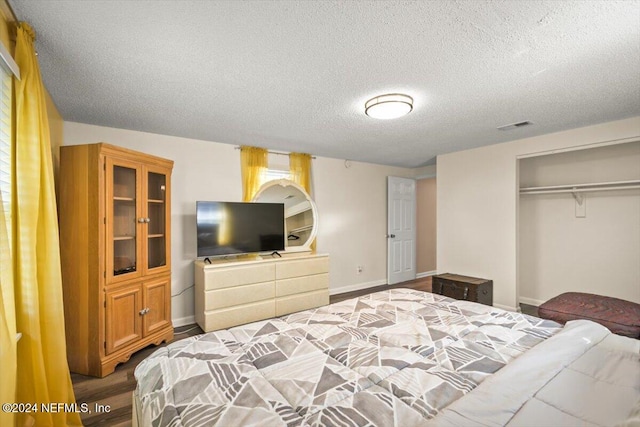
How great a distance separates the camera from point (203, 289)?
3.25 meters

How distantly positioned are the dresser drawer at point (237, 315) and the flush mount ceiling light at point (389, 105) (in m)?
2.57

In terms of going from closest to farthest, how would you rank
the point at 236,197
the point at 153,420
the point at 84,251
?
the point at 153,420 → the point at 84,251 → the point at 236,197

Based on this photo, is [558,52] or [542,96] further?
[542,96]

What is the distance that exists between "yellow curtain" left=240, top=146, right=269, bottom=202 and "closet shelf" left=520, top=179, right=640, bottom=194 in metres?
3.81

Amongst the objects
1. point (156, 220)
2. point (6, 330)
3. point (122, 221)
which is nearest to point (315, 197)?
point (156, 220)

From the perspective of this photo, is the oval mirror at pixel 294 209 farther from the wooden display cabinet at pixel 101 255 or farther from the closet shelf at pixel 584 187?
the closet shelf at pixel 584 187

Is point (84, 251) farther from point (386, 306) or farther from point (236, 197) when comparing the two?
point (386, 306)

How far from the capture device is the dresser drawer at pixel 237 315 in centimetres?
323

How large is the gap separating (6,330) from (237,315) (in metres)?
2.26

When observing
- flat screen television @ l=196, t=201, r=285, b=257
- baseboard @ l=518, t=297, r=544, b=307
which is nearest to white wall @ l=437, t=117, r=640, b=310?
baseboard @ l=518, t=297, r=544, b=307

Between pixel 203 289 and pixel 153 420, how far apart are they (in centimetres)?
230

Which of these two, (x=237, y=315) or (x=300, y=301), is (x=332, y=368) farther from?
(x=300, y=301)

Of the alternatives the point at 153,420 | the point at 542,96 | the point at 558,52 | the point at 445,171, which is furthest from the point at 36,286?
the point at 445,171

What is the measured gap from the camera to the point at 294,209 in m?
4.35
